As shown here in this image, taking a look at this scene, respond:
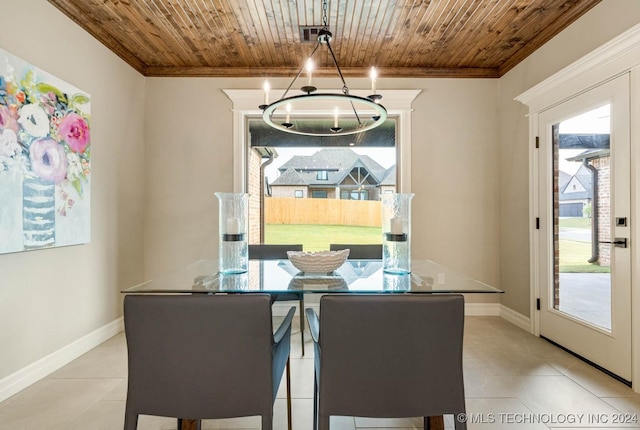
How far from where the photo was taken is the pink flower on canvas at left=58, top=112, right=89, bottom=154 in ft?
8.09

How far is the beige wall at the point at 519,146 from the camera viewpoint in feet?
8.61

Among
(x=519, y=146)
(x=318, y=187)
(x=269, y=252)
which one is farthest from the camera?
(x=318, y=187)

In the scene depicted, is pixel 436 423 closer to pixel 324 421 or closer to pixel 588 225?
pixel 324 421

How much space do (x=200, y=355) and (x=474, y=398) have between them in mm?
1698

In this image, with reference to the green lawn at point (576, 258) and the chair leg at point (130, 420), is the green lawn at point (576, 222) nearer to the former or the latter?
the green lawn at point (576, 258)

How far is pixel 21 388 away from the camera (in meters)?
2.12

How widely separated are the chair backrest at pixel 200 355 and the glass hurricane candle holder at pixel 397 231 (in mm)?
914

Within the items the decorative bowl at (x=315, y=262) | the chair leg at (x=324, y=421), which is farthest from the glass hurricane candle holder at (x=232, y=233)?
the chair leg at (x=324, y=421)

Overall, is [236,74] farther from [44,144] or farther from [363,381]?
[363,381]

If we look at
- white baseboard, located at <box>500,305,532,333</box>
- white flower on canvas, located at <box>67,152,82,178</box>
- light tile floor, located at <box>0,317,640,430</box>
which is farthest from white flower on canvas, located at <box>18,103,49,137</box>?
white baseboard, located at <box>500,305,532,333</box>

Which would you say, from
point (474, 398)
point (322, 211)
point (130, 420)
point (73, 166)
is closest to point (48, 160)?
point (73, 166)

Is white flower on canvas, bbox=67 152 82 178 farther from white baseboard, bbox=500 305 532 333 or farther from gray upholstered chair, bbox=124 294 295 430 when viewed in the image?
white baseboard, bbox=500 305 532 333

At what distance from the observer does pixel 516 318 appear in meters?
3.38

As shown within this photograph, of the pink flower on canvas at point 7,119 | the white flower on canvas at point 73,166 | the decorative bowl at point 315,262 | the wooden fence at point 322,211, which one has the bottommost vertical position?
the decorative bowl at point 315,262
